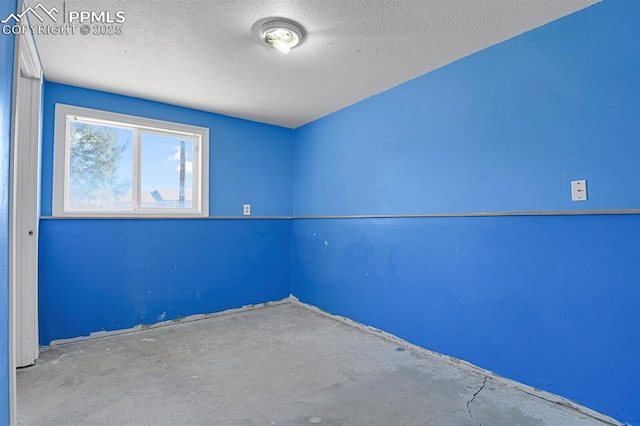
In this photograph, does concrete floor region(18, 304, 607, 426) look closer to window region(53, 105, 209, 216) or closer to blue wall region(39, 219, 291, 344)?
blue wall region(39, 219, 291, 344)

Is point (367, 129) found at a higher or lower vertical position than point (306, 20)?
lower

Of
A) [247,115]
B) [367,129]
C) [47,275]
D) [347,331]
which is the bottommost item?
[347,331]

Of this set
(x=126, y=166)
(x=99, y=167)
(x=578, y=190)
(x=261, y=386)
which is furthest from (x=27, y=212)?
(x=578, y=190)

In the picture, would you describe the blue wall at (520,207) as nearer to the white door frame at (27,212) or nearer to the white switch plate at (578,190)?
the white switch plate at (578,190)

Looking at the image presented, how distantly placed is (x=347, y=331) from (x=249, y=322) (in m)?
1.00

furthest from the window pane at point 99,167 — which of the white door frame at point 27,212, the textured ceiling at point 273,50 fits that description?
the white door frame at point 27,212

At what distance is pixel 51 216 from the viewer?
2666 millimetres

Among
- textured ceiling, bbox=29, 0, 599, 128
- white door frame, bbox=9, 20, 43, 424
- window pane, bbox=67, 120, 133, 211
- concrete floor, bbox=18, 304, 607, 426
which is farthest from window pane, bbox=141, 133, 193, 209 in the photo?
concrete floor, bbox=18, 304, 607, 426

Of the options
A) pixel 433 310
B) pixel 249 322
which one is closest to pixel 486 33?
pixel 433 310

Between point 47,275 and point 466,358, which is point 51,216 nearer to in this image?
point 47,275

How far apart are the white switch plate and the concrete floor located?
3.80 feet

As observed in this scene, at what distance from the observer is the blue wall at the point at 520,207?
1.65 m

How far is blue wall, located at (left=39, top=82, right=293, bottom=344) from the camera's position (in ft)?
8.86

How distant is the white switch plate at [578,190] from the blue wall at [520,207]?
0.03m
